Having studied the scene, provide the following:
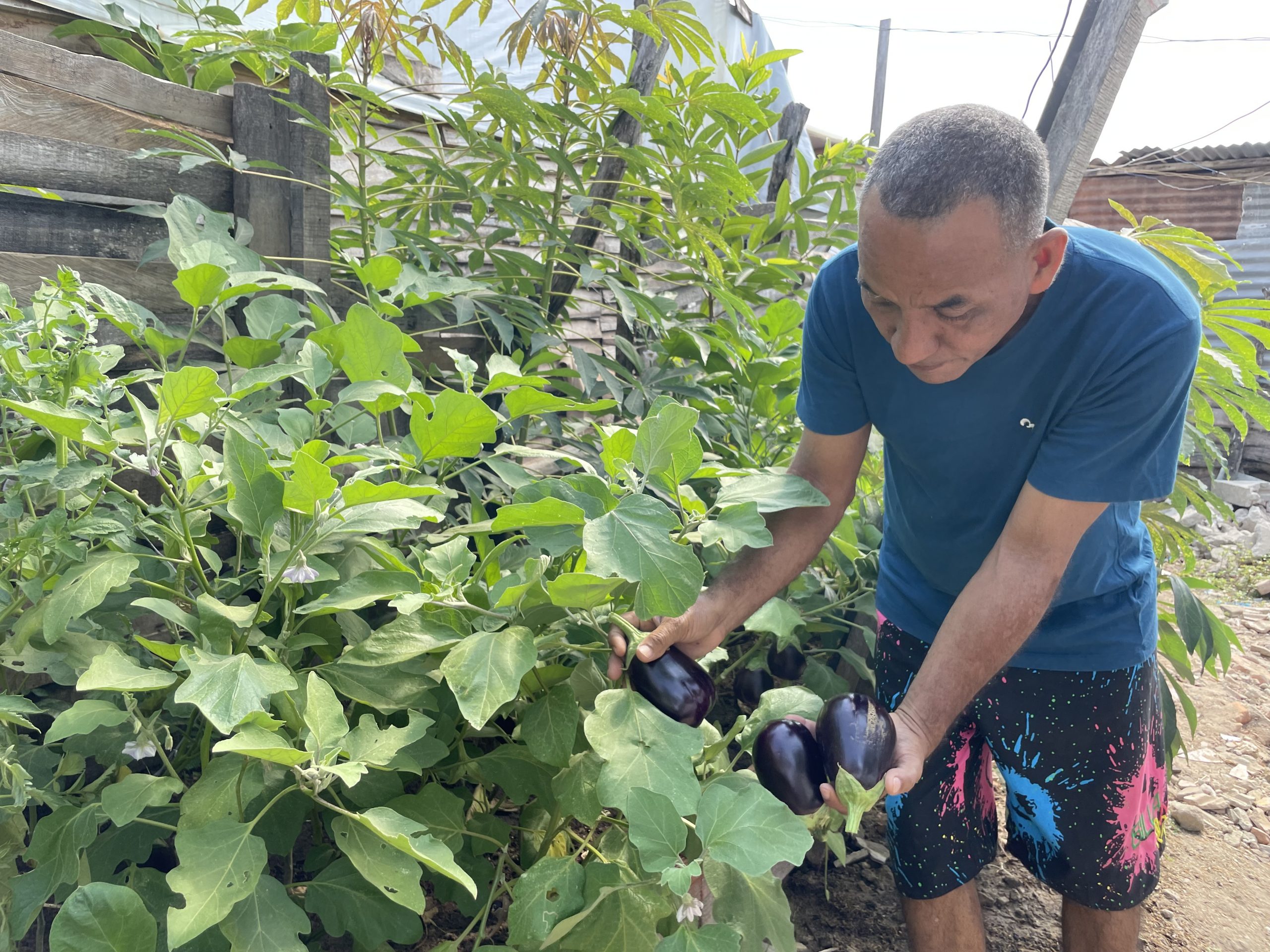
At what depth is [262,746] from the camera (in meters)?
0.76

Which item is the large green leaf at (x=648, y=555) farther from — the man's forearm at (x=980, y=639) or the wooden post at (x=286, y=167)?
the wooden post at (x=286, y=167)

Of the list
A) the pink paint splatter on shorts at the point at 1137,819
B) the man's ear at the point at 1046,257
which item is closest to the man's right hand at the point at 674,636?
the man's ear at the point at 1046,257

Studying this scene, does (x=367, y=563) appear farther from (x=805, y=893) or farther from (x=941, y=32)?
(x=941, y=32)

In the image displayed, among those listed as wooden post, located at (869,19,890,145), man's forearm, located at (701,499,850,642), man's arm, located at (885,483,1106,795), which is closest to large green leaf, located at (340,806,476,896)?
man's forearm, located at (701,499,850,642)

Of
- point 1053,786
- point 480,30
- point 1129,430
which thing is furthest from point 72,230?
point 480,30

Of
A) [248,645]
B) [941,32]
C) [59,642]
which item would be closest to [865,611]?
[248,645]

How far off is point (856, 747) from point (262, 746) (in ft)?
2.42

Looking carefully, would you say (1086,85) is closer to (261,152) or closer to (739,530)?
(261,152)

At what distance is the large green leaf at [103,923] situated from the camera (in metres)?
0.82

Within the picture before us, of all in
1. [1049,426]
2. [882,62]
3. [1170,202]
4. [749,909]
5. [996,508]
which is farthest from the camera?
[882,62]

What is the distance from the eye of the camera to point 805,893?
1960 millimetres

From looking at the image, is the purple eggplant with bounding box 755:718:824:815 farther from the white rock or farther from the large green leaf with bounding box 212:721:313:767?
the white rock

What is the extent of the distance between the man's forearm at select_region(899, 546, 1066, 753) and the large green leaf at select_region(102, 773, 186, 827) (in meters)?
0.97

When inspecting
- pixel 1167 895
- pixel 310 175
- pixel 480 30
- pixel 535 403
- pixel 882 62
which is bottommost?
pixel 1167 895
